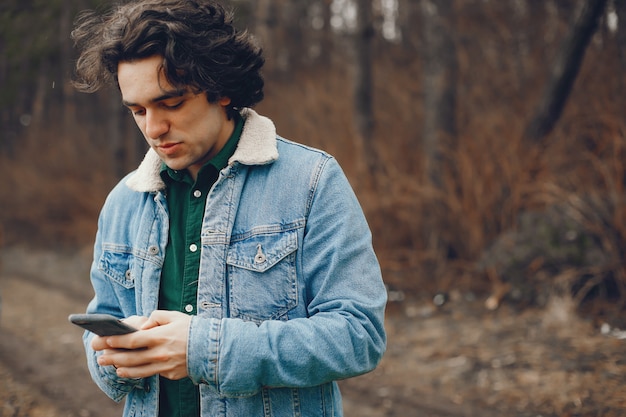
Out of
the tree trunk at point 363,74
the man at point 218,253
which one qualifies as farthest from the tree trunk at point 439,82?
the man at point 218,253

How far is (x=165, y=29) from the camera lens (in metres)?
1.93

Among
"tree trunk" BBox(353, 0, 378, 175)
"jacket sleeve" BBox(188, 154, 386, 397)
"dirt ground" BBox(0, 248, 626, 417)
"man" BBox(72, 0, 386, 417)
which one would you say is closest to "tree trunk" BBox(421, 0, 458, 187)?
"tree trunk" BBox(353, 0, 378, 175)

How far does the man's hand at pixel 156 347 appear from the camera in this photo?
5.55 feet

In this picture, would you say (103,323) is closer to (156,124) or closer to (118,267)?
(118,267)

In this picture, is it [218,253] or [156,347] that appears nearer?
[156,347]

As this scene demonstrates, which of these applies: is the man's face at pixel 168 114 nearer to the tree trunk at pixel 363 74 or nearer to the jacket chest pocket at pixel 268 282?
the jacket chest pocket at pixel 268 282

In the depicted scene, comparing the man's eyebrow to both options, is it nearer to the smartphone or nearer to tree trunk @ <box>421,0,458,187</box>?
the smartphone

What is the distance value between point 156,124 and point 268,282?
0.55m

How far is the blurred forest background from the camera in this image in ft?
19.9

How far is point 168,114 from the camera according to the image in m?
1.97

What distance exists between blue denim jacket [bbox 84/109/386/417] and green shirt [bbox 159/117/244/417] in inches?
1.5

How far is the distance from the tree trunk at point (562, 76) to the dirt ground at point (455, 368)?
1805 millimetres

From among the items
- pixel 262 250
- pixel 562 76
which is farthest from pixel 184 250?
pixel 562 76

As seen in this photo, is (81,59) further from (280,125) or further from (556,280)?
(280,125)
